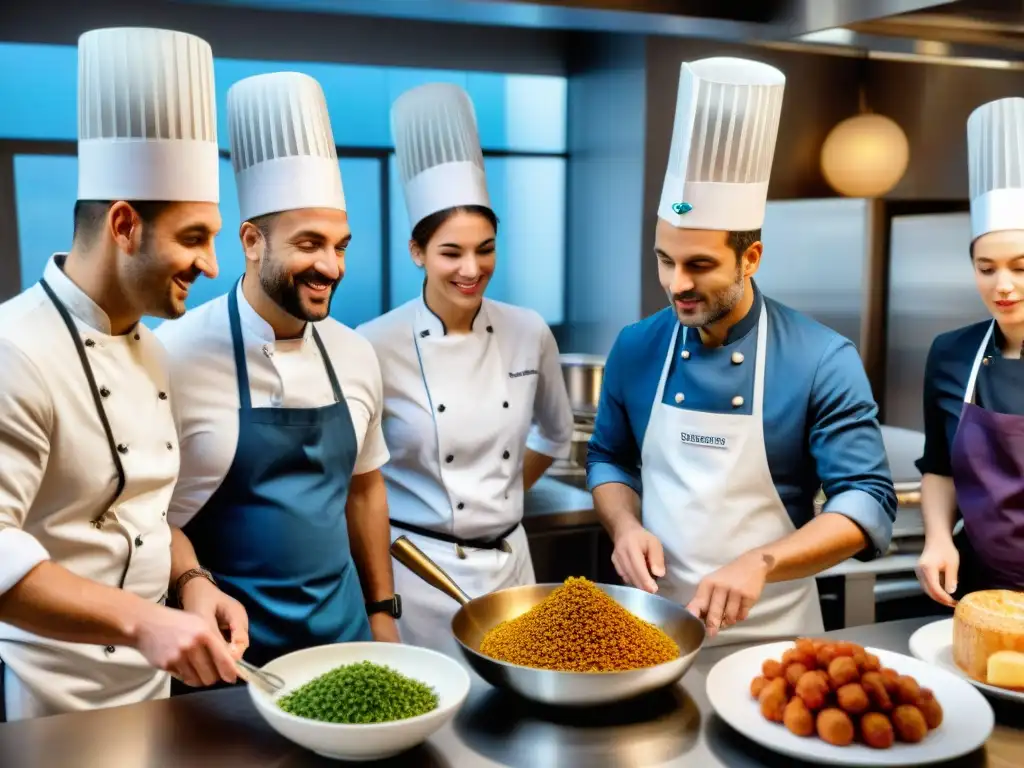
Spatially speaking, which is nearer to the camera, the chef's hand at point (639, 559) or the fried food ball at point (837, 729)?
the fried food ball at point (837, 729)

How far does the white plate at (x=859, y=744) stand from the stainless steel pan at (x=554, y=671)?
0.23ft

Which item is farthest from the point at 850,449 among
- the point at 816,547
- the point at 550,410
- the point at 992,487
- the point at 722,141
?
the point at 550,410

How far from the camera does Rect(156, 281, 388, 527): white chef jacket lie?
1.75 meters

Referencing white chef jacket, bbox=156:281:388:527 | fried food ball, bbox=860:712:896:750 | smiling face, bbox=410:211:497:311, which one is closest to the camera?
fried food ball, bbox=860:712:896:750

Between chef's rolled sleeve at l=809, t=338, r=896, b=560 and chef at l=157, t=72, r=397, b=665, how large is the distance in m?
0.87

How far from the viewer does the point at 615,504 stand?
1980 mm

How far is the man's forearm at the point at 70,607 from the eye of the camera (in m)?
1.27

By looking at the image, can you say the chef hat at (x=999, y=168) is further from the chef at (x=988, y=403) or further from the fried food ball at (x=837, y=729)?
the fried food ball at (x=837, y=729)

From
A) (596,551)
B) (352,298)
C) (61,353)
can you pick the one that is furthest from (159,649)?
(352,298)

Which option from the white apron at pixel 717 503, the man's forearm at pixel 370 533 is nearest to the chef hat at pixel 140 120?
the man's forearm at pixel 370 533

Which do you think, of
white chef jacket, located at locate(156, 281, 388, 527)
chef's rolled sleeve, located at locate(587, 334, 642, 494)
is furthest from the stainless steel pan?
chef's rolled sleeve, located at locate(587, 334, 642, 494)

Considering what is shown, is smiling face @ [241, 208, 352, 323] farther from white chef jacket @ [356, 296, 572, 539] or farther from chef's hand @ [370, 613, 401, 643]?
chef's hand @ [370, 613, 401, 643]

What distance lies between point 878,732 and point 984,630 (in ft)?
1.00

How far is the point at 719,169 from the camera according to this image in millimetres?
1832
